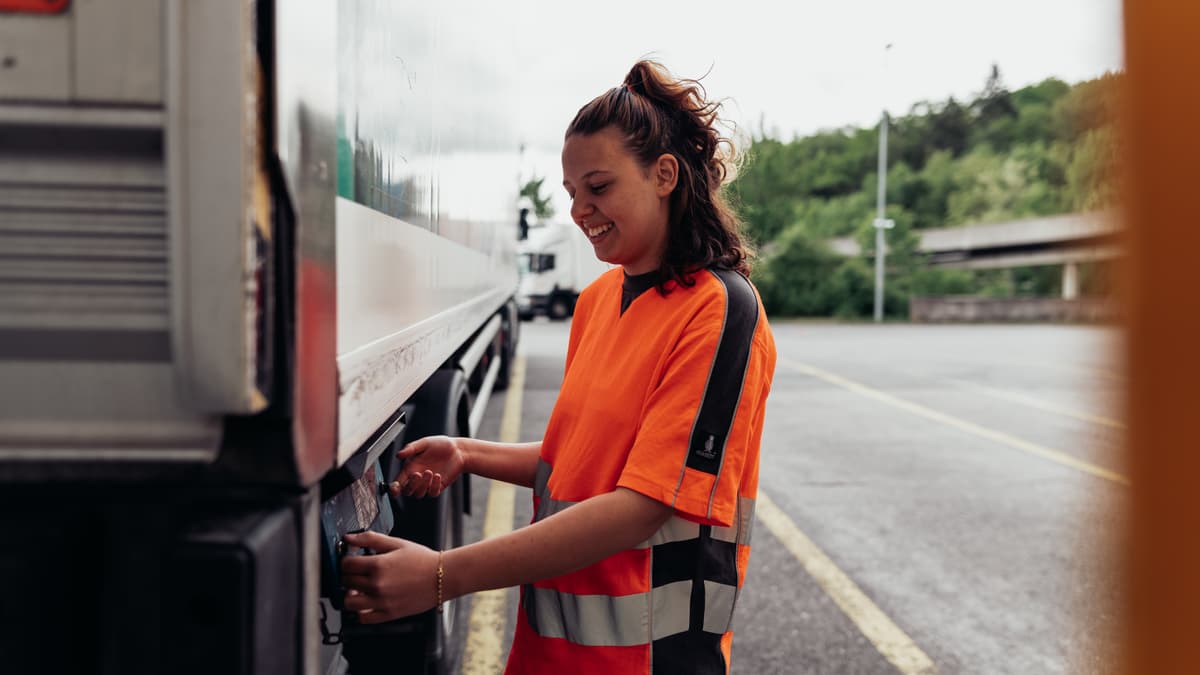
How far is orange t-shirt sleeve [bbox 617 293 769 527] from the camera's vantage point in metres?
1.52

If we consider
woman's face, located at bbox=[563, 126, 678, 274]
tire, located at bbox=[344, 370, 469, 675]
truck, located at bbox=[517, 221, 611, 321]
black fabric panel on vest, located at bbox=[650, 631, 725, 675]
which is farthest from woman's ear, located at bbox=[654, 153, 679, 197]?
truck, located at bbox=[517, 221, 611, 321]

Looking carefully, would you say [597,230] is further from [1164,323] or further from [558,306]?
[558,306]

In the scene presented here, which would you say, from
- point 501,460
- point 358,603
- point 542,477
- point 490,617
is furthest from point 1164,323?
point 490,617

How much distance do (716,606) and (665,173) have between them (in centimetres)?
79

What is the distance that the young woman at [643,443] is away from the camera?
1495 millimetres

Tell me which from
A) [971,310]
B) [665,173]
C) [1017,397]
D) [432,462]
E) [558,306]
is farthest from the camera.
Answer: [971,310]

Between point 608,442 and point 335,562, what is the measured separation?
0.49 meters

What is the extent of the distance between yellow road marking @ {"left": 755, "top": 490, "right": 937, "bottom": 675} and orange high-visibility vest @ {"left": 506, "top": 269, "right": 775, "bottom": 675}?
87.2 inches

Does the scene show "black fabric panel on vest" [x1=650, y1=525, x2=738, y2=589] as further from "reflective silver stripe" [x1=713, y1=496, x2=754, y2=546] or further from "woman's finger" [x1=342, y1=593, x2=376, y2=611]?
"woman's finger" [x1=342, y1=593, x2=376, y2=611]

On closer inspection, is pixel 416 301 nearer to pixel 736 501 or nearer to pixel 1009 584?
pixel 736 501

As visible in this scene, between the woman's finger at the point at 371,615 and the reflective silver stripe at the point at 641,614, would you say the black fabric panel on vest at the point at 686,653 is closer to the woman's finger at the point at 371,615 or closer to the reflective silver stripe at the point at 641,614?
the reflective silver stripe at the point at 641,614

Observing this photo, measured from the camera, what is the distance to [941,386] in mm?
11969

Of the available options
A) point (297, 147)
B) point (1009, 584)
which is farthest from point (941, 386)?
point (297, 147)

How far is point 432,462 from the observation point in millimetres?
1992
